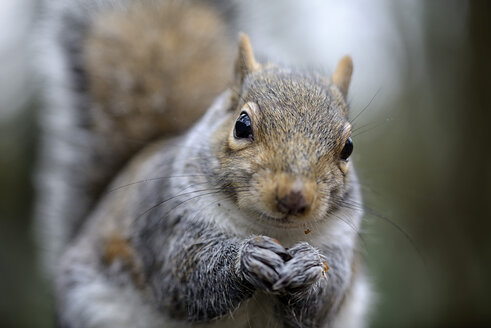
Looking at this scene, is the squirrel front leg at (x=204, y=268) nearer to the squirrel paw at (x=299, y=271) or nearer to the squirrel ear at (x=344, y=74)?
the squirrel paw at (x=299, y=271)

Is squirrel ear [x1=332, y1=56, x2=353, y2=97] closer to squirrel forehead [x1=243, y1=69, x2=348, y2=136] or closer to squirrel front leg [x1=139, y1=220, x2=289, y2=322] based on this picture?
squirrel forehead [x1=243, y1=69, x2=348, y2=136]

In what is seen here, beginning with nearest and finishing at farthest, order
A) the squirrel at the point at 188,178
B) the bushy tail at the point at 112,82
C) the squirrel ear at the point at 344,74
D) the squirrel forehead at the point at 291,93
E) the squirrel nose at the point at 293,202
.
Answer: the squirrel nose at the point at 293,202, the squirrel at the point at 188,178, the squirrel forehead at the point at 291,93, the squirrel ear at the point at 344,74, the bushy tail at the point at 112,82

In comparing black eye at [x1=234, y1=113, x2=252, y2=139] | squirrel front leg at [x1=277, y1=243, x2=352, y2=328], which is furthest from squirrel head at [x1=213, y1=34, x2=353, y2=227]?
squirrel front leg at [x1=277, y1=243, x2=352, y2=328]

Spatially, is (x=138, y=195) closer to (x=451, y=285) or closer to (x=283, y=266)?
(x=283, y=266)

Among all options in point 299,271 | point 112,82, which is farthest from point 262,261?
point 112,82

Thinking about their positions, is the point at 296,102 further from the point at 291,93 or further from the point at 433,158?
the point at 433,158

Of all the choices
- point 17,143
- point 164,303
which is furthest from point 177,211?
point 17,143

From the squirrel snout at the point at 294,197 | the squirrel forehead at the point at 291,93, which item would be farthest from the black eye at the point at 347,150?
the squirrel snout at the point at 294,197
